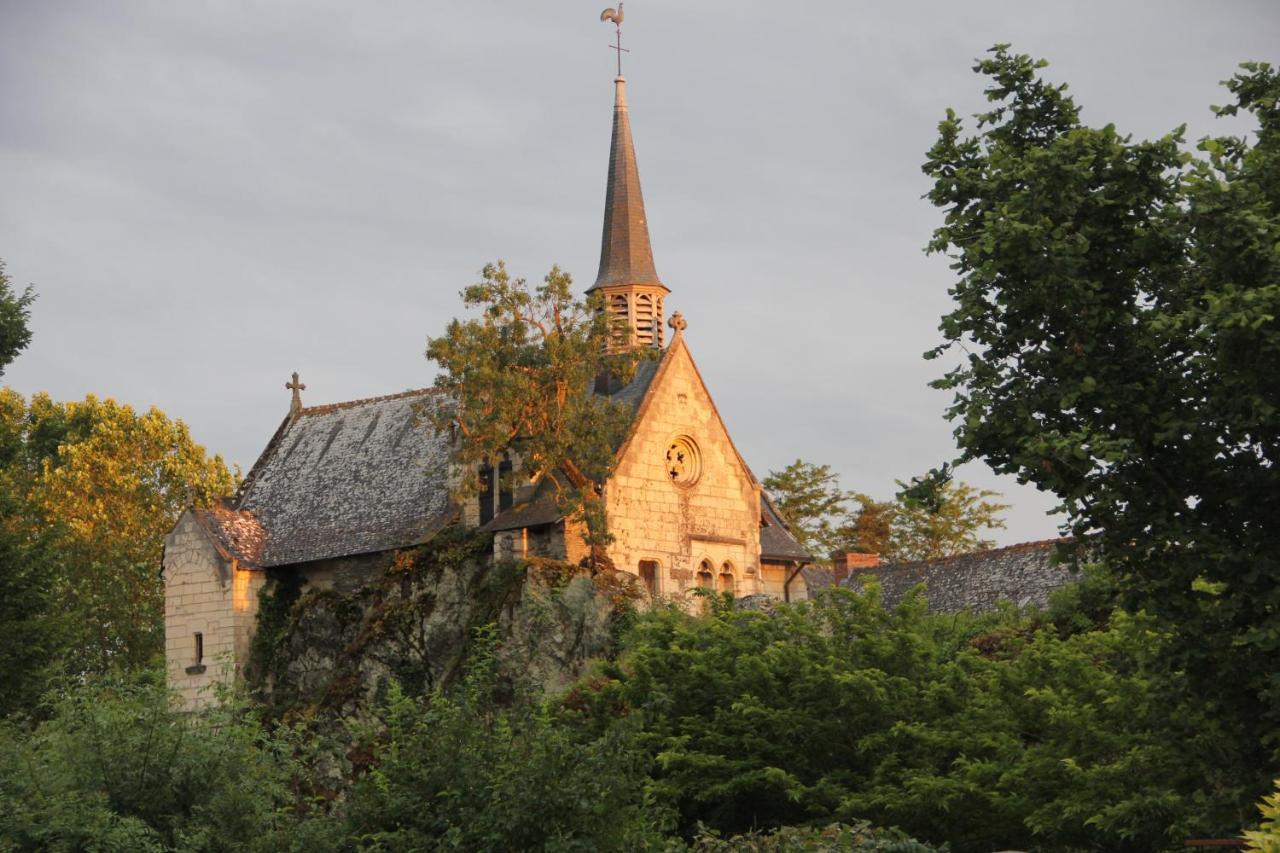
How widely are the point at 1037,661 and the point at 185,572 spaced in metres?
26.4

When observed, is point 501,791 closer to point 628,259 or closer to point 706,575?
point 706,575

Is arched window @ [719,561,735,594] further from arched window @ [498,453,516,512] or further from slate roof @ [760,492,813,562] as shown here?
arched window @ [498,453,516,512]

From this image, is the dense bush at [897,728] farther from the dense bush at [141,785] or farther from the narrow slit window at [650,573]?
the narrow slit window at [650,573]

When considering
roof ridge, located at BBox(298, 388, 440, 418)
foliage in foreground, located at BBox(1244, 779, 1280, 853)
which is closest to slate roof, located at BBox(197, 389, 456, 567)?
roof ridge, located at BBox(298, 388, 440, 418)

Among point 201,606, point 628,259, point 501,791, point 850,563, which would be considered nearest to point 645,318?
point 628,259

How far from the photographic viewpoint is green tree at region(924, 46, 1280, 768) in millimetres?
18531

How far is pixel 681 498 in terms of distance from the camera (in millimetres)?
44031

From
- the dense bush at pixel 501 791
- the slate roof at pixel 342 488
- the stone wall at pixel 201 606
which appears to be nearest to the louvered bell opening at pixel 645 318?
the slate roof at pixel 342 488

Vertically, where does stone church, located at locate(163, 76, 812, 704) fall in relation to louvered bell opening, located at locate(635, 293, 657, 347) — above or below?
below

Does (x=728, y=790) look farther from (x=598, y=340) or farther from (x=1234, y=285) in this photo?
(x=598, y=340)

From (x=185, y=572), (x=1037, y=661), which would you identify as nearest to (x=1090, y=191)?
(x=1037, y=661)

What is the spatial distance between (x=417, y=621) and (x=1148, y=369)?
81.4 feet

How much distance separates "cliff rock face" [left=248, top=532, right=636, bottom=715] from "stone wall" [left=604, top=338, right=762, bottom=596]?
281 cm

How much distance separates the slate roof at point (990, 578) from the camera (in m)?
48.1
